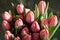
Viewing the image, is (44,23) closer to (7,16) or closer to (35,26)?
(35,26)

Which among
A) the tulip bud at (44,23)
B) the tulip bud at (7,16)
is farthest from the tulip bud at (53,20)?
the tulip bud at (7,16)

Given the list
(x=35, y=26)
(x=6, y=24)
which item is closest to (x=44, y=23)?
(x=35, y=26)

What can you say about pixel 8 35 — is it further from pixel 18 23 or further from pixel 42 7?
pixel 42 7

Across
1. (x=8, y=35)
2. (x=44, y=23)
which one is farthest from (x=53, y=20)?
(x=8, y=35)

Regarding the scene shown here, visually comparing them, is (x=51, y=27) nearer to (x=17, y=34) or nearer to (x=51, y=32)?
(x=51, y=32)

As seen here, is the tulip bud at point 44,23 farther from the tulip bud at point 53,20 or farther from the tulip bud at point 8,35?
the tulip bud at point 8,35

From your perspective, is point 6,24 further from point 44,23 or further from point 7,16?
point 44,23

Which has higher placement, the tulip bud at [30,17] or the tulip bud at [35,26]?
the tulip bud at [30,17]

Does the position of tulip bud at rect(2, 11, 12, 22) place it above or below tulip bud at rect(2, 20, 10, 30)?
above

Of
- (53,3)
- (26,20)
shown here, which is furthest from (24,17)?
(53,3)

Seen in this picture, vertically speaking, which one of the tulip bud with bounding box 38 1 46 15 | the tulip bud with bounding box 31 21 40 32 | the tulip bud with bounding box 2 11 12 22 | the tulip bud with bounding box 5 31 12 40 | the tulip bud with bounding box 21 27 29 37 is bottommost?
the tulip bud with bounding box 5 31 12 40

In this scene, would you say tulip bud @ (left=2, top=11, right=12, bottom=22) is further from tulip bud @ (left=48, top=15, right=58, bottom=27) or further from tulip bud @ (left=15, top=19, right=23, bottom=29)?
tulip bud @ (left=48, top=15, right=58, bottom=27)

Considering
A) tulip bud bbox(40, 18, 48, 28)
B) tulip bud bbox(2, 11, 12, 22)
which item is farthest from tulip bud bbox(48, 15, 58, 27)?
tulip bud bbox(2, 11, 12, 22)
